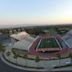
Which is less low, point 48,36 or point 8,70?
point 48,36

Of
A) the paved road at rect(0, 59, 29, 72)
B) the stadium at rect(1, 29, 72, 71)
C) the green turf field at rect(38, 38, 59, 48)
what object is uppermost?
the green turf field at rect(38, 38, 59, 48)

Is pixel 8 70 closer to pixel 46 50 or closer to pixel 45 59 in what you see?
pixel 45 59

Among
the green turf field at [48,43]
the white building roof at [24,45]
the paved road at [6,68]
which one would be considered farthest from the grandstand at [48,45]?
the paved road at [6,68]

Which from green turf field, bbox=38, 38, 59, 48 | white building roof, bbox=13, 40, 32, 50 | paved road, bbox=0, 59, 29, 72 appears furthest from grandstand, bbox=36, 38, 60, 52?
paved road, bbox=0, 59, 29, 72

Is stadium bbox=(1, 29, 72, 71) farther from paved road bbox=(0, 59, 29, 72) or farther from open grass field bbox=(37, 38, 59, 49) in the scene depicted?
paved road bbox=(0, 59, 29, 72)

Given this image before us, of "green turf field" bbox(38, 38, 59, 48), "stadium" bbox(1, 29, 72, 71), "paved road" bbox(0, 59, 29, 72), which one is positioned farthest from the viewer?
"green turf field" bbox(38, 38, 59, 48)

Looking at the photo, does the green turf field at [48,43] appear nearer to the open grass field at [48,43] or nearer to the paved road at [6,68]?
the open grass field at [48,43]

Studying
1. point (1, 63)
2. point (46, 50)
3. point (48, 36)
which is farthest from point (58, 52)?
point (1, 63)

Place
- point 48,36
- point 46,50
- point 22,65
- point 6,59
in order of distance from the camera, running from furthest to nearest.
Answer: point 48,36 → point 46,50 → point 6,59 → point 22,65
